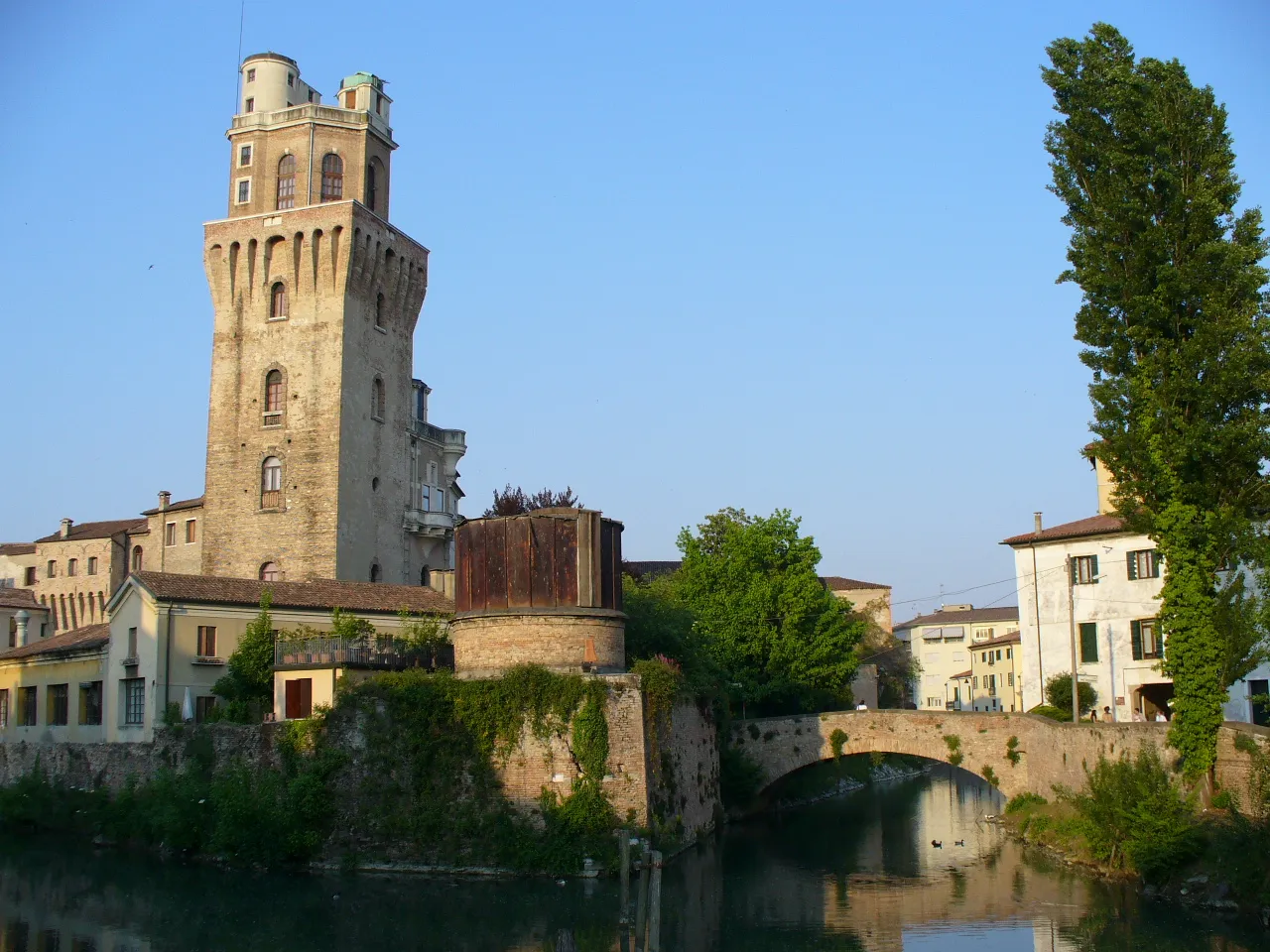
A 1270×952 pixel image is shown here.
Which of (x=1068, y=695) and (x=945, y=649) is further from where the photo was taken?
(x=945, y=649)

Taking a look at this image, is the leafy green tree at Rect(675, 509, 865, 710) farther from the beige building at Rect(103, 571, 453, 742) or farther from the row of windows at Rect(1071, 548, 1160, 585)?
the beige building at Rect(103, 571, 453, 742)

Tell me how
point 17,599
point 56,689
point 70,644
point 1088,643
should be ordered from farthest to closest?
point 17,599 < point 1088,643 < point 56,689 < point 70,644

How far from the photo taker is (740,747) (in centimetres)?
4316

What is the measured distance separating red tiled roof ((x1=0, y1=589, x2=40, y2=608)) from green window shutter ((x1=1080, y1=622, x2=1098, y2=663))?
47622 mm

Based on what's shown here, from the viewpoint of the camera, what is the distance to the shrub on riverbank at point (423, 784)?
30.3m

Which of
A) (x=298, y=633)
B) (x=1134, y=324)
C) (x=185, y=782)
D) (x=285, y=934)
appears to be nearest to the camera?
(x=285, y=934)

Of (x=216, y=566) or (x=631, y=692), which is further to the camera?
(x=216, y=566)

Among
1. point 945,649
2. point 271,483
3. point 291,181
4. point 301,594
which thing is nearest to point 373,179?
point 291,181

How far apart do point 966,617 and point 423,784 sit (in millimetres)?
78054

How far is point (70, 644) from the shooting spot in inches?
1661

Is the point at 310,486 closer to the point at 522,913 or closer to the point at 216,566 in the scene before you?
the point at 216,566

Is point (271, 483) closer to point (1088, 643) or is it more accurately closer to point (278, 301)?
point (278, 301)

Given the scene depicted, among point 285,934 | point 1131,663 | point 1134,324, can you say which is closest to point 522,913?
point 285,934

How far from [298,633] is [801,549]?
74.6ft
